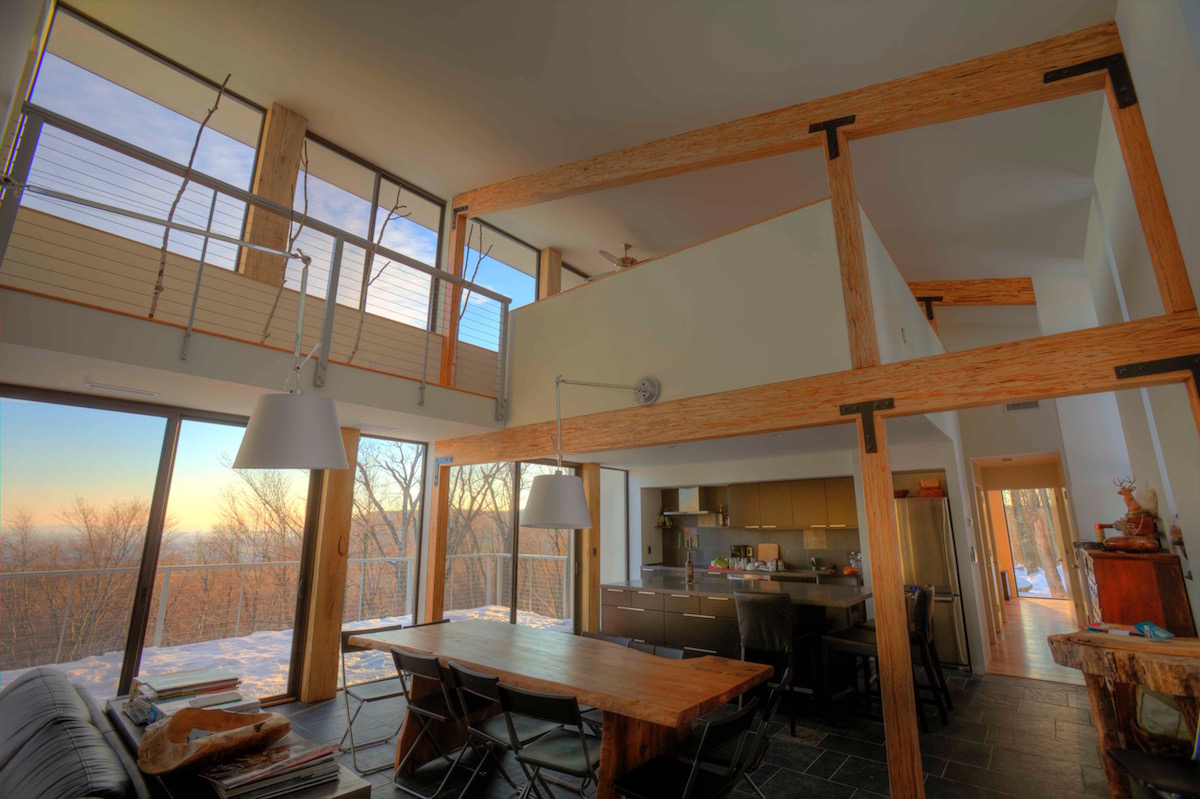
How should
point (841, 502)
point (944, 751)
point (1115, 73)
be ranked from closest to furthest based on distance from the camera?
point (1115, 73) → point (944, 751) → point (841, 502)

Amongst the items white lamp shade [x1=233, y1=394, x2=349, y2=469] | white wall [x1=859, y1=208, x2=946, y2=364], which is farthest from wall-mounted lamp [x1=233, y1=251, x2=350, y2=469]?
white wall [x1=859, y1=208, x2=946, y2=364]

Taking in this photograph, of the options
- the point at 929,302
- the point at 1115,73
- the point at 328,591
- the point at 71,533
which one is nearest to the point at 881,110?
the point at 1115,73

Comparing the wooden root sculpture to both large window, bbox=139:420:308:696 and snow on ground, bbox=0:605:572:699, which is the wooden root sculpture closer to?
snow on ground, bbox=0:605:572:699

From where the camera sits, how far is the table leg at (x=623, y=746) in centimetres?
243

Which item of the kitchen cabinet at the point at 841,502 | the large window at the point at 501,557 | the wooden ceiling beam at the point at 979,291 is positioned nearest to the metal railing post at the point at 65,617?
the large window at the point at 501,557

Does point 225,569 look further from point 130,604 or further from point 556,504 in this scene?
point 556,504

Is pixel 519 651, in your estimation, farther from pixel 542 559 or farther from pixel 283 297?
pixel 542 559

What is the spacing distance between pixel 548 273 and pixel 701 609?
4867mm

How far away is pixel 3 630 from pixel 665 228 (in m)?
6.69

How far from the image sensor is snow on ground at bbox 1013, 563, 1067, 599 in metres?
12.3

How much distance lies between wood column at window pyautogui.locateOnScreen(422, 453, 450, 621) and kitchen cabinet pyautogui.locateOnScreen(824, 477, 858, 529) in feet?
15.2

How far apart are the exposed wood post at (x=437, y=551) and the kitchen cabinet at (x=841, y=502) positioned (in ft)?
15.2

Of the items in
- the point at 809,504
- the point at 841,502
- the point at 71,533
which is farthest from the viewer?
the point at 809,504

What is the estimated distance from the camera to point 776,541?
24.2 feet
